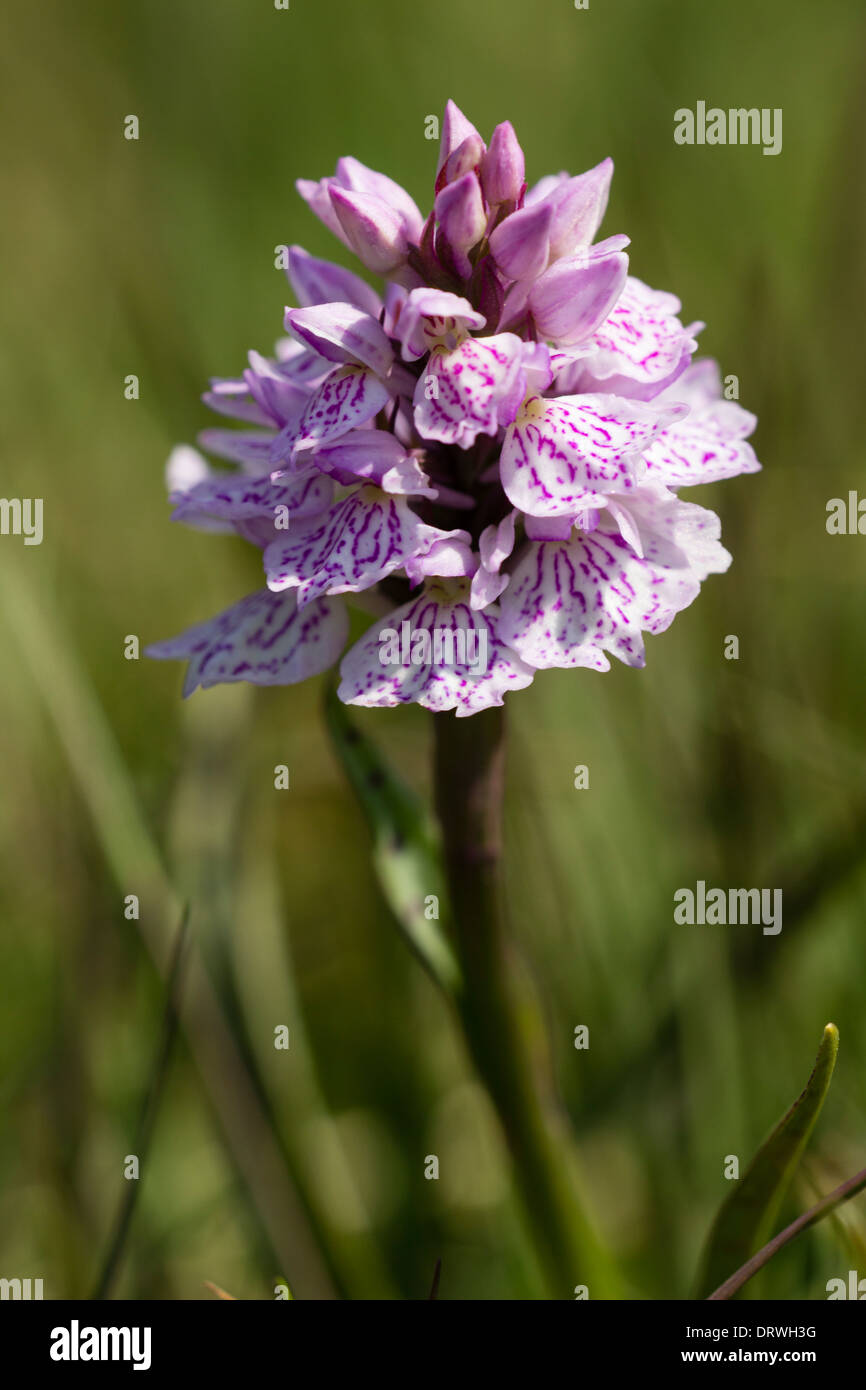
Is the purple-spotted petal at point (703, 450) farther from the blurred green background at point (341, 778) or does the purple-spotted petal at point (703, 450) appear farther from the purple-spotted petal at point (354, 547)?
the blurred green background at point (341, 778)

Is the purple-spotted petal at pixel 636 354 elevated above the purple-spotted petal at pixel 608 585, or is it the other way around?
the purple-spotted petal at pixel 636 354

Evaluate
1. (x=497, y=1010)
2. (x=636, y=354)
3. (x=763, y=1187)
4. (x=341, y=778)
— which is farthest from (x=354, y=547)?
(x=341, y=778)

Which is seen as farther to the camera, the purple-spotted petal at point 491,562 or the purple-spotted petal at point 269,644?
the purple-spotted petal at point 269,644

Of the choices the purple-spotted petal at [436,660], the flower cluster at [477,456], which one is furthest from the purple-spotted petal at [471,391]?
the purple-spotted petal at [436,660]

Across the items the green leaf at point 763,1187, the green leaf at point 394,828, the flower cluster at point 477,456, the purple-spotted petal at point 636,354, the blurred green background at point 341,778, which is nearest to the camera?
the green leaf at point 763,1187

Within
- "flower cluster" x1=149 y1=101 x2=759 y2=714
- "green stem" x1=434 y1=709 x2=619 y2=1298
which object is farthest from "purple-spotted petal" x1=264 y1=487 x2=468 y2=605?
"green stem" x1=434 y1=709 x2=619 y2=1298

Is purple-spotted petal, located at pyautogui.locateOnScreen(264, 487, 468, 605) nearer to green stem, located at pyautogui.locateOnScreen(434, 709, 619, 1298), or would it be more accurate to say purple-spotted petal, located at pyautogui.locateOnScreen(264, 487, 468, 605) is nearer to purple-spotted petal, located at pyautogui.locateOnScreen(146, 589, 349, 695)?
purple-spotted petal, located at pyautogui.locateOnScreen(146, 589, 349, 695)

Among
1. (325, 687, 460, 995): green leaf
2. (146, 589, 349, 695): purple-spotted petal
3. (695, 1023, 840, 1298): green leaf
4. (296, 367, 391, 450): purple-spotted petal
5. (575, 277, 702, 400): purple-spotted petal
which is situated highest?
(575, 277, 702, 400): purple-spotted petal
